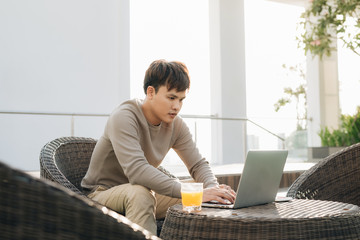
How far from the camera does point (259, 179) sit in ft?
4.81

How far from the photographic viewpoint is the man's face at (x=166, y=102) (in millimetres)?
1921

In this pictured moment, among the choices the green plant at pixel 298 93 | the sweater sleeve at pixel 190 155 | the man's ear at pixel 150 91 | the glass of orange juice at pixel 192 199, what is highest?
the green plant at pixel 298 93

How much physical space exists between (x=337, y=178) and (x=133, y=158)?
3.11ft

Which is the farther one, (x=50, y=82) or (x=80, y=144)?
(x=50, y=82)

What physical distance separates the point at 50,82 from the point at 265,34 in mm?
4640

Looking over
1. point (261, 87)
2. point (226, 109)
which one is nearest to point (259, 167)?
point (226, 109)

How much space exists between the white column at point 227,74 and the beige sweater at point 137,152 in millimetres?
5080

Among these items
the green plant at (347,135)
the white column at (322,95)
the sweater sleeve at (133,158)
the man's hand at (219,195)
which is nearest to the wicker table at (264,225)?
the man's hand at (219,195)

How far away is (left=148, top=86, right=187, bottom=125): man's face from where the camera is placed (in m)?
1.92

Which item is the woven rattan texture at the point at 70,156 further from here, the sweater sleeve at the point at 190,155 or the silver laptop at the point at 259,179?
the silver laptop at the point at 259,179

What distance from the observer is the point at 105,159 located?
1.93 m

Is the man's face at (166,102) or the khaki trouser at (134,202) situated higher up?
the man's face at (166,102)

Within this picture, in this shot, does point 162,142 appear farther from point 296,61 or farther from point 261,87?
point 296,61

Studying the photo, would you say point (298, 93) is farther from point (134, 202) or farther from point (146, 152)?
point (134, 202)
